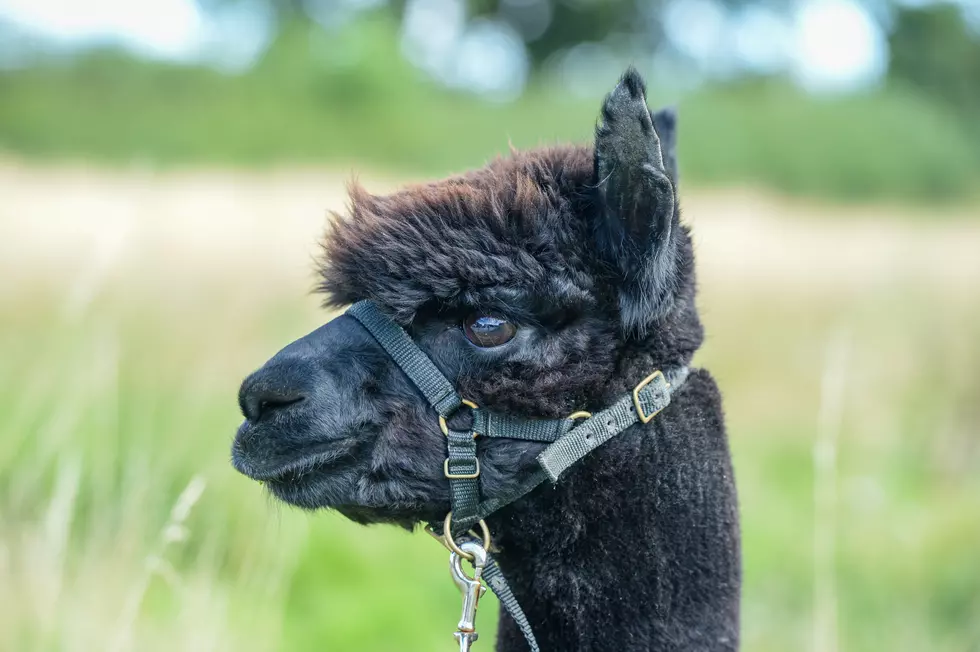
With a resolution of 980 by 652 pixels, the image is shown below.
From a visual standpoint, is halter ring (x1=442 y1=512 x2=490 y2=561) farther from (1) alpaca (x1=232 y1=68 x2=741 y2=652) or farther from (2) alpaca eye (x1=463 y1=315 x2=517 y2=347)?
(2) alpaca eye (x1=463 y1=315 x2=517 y2=347)

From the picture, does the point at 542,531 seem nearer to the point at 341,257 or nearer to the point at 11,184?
the point at 341,257

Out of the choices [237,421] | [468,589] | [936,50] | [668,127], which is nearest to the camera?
[468,589]

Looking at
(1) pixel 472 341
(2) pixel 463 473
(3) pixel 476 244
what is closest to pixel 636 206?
(3) pixel 476 244

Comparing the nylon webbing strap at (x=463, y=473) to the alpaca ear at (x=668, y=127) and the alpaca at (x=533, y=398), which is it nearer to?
the alpaca at (x=533, y=398)

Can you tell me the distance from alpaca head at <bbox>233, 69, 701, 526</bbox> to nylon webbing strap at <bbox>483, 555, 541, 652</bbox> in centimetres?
17

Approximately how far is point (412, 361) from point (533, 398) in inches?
Result: 11.2

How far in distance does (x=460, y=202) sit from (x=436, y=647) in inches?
114

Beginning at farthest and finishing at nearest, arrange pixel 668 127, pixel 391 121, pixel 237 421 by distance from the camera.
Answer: pixel 391 121 < pixel 237 421 < pixel 668 127

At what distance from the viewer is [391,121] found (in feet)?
51.5

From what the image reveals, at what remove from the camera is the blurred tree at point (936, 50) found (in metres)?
27.0

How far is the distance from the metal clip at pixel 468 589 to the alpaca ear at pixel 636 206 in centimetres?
60

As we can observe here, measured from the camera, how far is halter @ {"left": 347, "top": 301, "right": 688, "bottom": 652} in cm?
200

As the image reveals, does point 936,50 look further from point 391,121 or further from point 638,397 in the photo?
point 638,397

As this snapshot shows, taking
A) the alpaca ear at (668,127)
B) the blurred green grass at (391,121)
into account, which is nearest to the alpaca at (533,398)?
the alpaca ear at (668,127)
